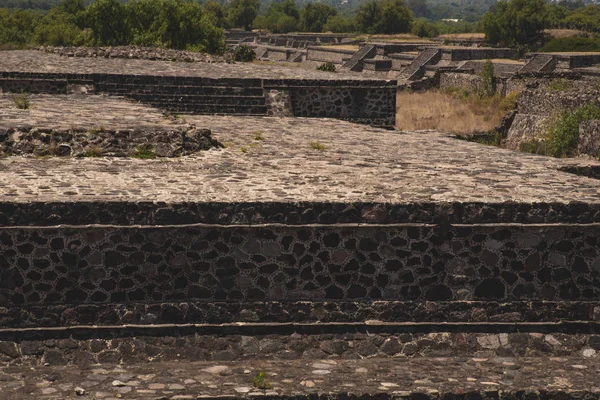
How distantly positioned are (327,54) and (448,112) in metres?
31.1

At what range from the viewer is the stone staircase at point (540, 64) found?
4831 centimetres

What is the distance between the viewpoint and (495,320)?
10.1 meters

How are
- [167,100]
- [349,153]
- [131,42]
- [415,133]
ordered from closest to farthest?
[349,153] → [415,133] → [167,100] → [131,42]

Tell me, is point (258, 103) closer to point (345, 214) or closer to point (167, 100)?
point (167, 100)

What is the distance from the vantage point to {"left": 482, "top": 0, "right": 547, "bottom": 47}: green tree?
83.1 m

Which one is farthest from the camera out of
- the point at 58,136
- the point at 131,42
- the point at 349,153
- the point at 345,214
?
the point at 131,42

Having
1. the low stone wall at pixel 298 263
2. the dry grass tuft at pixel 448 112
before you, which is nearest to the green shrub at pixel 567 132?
the dry grass tuft at pixel 448 112

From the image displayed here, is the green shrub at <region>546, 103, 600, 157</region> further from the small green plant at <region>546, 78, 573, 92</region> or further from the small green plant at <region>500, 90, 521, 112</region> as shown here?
the small green plant at <region>500, 90, 521, 112</region>

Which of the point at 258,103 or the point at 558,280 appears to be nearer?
the point at 558,280

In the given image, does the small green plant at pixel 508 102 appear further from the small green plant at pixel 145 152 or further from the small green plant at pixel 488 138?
the small green plant at pixel 145 152

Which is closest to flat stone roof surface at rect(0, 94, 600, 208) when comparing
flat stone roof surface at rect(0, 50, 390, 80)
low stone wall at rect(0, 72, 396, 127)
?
low stone wall at rect(0, 72, 396, 127)

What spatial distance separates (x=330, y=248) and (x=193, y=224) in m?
1.44

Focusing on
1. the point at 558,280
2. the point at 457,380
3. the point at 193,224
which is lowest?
the point at 457,380

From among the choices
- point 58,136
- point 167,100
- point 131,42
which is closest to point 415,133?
point 167,100
